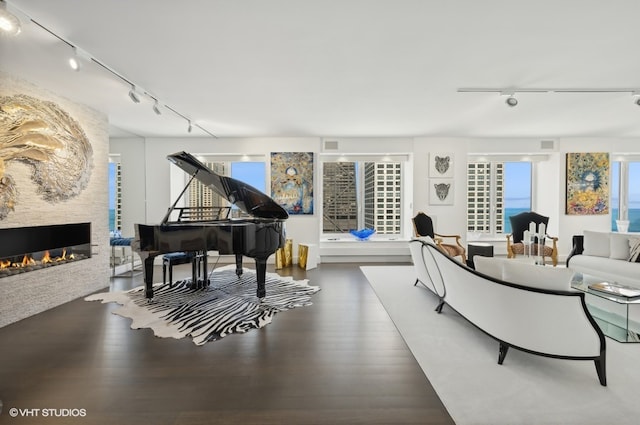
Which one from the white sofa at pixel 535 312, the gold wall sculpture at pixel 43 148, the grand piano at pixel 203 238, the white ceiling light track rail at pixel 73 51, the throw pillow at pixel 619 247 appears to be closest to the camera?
the white sofa at pixel 535 312

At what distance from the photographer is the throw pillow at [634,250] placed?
3.97m

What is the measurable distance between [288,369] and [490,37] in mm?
3189

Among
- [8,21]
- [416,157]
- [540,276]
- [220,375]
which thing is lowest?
[220,375]

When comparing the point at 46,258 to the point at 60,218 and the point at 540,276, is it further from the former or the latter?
the point at 540,276

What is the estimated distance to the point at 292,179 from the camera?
6.32 meters

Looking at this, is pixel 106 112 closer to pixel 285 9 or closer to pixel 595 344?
pixel 285 9

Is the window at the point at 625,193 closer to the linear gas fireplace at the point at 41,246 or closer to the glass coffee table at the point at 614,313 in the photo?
the glass coffee table at the point at 614,313

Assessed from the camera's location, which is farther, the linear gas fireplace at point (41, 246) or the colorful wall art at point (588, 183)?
the colorful wall art at point (588, 183)

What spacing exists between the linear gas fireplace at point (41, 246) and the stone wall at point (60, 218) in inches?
3.0

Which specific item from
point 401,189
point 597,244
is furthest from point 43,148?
point 597,244

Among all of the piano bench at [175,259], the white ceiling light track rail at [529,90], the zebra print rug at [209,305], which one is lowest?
the zebra print rug at [209,305]

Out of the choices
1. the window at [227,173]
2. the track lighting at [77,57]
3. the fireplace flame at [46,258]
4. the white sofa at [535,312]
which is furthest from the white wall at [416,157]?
the white sofa at [535,312]

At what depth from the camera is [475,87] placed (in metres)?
3.55

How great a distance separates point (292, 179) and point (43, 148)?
3.92 meters
